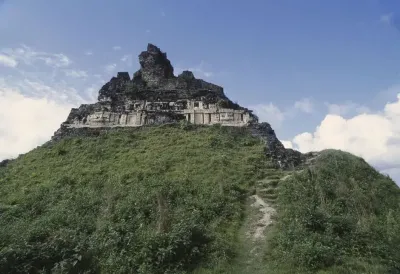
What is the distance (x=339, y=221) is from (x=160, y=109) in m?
18.0

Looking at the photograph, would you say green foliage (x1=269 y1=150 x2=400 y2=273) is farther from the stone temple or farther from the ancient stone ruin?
the stone temple

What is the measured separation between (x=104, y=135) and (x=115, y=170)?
6073 mm

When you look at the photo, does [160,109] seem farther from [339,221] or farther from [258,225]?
[339,221]

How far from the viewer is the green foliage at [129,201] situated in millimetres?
11758

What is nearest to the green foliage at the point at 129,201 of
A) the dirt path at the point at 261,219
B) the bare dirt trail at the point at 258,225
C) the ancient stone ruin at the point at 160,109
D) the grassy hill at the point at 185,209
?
the grassy hill at the point at 185,209

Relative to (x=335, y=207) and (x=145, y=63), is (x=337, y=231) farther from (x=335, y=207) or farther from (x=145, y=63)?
(x=145, y=63)

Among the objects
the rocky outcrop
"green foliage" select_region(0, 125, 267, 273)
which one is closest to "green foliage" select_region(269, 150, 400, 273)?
"green foliage" select_region(0, 125, 267, 273)

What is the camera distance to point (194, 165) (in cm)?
2055

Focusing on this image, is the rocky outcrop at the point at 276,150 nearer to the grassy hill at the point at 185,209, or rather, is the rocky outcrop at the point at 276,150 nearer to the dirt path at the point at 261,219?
the grassy hill at the point at 185,209

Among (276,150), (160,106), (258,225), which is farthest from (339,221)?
(160,106)

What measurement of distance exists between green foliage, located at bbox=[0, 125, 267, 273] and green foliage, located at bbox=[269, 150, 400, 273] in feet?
6.68

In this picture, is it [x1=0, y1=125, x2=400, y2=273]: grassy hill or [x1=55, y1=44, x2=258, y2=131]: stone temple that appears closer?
[x1=0, y1=125, x2=400, y2=273]: grassy hill

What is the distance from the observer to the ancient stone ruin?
89.0 ft

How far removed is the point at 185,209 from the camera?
50.5 ft
